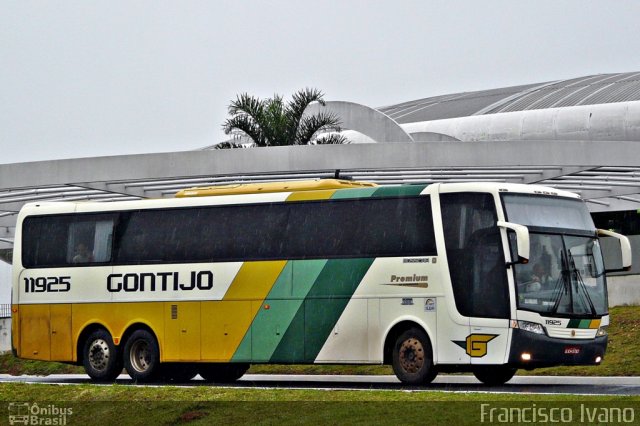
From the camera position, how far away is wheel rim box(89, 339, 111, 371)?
23188 millimetres

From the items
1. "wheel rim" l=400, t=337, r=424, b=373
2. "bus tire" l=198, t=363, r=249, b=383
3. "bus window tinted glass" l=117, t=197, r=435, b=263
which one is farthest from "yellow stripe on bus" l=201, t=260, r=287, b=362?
"wheel rim" l=400, t=337, r=424, b=373

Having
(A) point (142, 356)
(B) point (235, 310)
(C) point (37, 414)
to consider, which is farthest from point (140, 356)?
(C) point (37, 414)

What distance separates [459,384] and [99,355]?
698 centimetres

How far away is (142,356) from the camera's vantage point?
23.1m

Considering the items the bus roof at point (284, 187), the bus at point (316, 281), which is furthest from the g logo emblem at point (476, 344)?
the bus roof at point (284, 187)

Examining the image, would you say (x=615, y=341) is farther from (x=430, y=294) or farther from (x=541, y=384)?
(x=430, y=294)

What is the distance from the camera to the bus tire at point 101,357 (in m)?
23.2

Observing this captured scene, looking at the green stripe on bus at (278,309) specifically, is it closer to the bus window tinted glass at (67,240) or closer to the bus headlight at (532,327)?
the bus window tinted glass at (67,240)

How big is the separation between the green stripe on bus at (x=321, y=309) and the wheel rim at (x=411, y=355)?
133 cm

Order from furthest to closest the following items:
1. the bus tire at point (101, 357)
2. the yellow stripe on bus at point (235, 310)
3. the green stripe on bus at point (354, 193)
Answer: the bus tire at point (101, 357)
the yellow stripe on bus at point (235, 310)
the green stripe on bus at point (354, 193)

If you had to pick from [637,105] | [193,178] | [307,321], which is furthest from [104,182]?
[637,105]

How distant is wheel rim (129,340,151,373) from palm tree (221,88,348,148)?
13.0 metres

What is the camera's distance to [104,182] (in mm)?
29547

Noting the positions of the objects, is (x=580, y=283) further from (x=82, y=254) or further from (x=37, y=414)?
(x=82, y=254)
